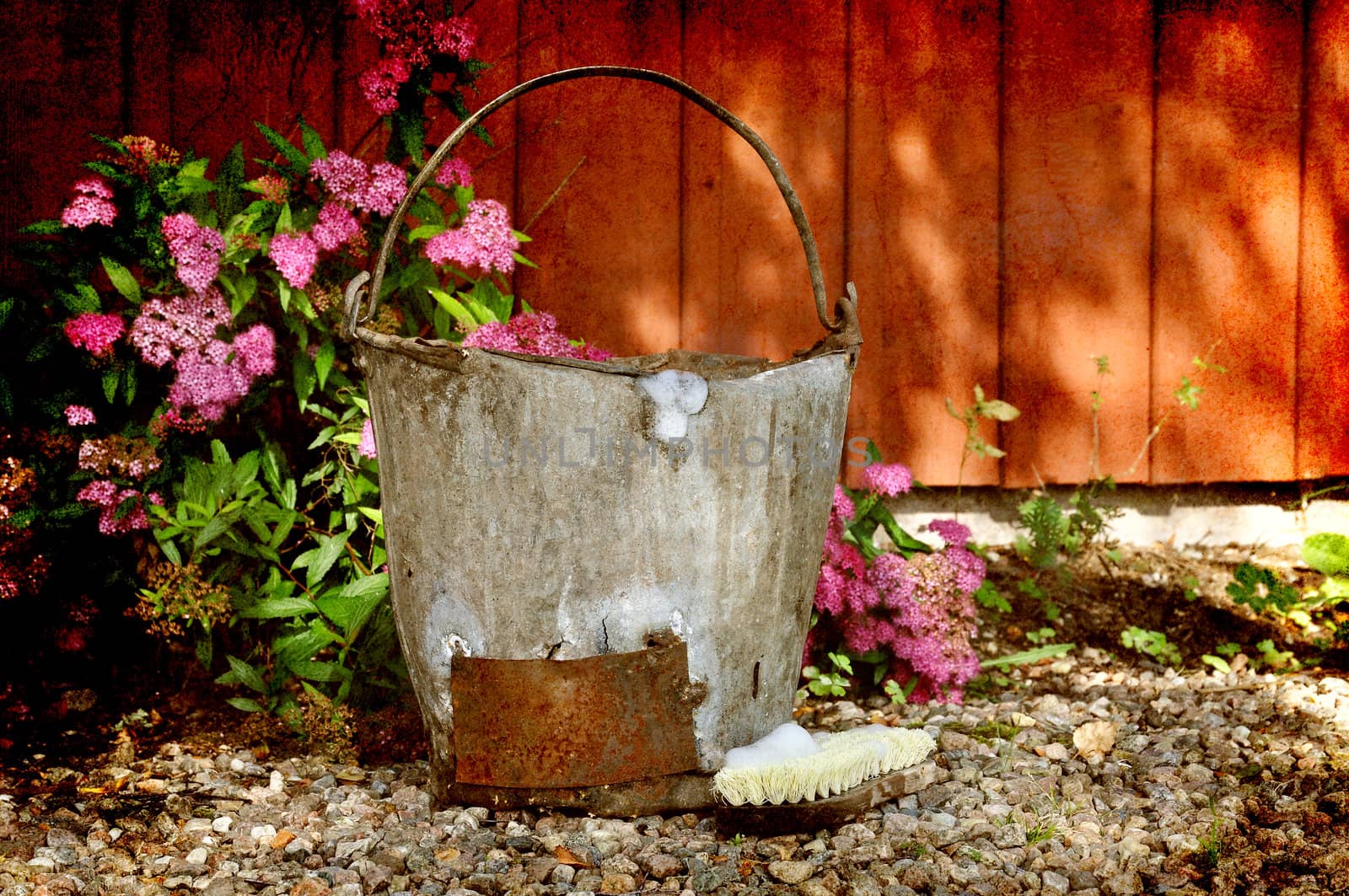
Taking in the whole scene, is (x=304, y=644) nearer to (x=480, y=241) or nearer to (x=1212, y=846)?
(x=480, y=241)

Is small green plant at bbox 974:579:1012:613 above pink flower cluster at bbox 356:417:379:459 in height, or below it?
below

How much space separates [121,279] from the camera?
201cm

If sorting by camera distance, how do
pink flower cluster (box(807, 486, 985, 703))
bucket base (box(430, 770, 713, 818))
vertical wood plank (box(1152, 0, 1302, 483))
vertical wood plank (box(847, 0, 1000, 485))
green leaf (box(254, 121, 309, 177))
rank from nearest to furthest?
bucket base (box(430, 770, 713, 818)), green leaf (box(254, 121, 309, 177)), pink flower cluster (box(807, 486, 985, 703)), vertical wood plank (box(847, 0, 1000, 485)), vertical wood plank (box(1152, 0, 1302, 483))

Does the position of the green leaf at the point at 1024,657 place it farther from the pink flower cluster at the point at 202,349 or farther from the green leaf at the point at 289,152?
the green leaf at the point at 289,152

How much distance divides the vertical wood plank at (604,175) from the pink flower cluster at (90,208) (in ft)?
3.17

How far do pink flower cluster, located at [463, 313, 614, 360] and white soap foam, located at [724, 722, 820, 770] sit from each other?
791 mm

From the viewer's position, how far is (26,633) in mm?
2111

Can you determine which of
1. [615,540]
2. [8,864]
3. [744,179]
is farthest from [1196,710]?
[8,864]

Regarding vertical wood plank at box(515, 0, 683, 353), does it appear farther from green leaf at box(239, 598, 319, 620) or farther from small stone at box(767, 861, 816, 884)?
small stone at box(767, 861, 816, 884)

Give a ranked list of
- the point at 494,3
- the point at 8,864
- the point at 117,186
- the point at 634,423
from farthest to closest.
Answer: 1. the point at 494,3
2. the point at 117,186
3. the point at 634,423
4. the point at 8,864

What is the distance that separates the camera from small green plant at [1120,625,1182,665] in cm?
245

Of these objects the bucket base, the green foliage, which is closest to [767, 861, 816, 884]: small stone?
the bucket base

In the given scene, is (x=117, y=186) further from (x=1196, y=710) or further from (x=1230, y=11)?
(x=1230, y=11)

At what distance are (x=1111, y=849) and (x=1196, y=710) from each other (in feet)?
2.40
